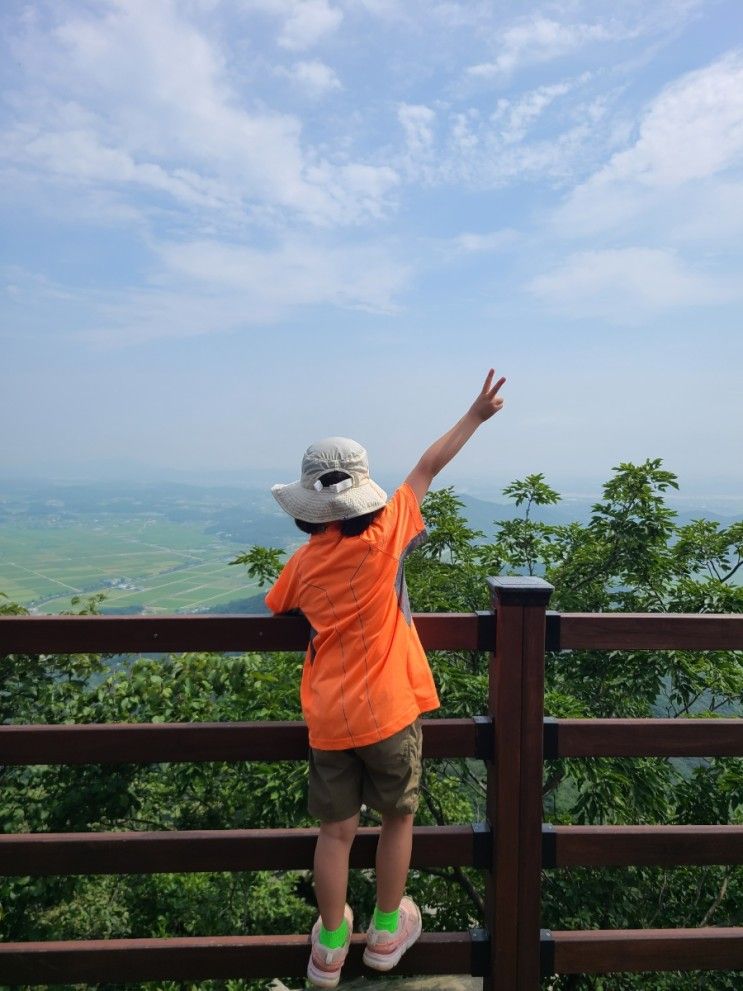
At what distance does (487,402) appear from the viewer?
2092 mm

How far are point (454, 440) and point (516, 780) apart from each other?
3.14ft

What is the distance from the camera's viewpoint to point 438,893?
23.8 ft

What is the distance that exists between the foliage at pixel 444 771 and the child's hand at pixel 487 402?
335 cm

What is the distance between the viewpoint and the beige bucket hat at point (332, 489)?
5.97 feet

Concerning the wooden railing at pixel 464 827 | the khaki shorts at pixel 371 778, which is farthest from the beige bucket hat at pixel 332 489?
the khaki shorts at pixel 371 778

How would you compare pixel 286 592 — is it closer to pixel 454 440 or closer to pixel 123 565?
pixel 454 440

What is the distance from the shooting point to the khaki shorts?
182cm

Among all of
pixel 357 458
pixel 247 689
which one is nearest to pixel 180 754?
pixel 357 458

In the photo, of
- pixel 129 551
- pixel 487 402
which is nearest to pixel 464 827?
pixel 487 402

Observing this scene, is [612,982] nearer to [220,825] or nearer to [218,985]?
[218,985]

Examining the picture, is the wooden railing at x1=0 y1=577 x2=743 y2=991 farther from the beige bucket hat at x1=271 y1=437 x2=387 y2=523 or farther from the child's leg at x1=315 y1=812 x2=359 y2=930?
the beige bucket hat at x1=271 y1=437 x2=387 y2=523

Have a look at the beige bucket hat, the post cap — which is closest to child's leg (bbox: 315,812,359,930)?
the post cap

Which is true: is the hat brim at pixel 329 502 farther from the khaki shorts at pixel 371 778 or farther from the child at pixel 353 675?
the khaki shorts at pixel 371 778

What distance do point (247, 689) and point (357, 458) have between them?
4747 mm
